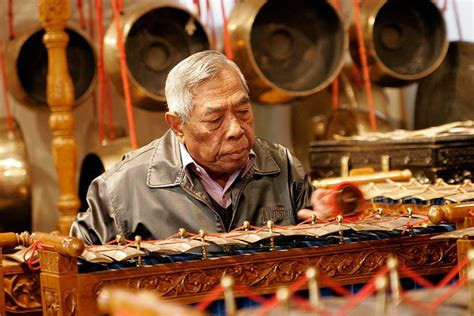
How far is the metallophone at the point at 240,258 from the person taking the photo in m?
2.41

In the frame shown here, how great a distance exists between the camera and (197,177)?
304cm

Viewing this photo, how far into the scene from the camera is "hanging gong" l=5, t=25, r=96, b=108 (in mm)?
5055

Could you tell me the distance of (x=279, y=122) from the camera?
577 centimetres

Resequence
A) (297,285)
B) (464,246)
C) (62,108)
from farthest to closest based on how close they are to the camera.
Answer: (62,108), (464,246), (297,285)

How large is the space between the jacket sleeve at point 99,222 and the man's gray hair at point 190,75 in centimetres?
31

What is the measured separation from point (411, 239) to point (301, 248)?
30 cm

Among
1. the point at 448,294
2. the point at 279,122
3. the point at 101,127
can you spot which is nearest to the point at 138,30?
the point at 101,127

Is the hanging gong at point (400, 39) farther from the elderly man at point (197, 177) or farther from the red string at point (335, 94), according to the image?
the elderly man at point (197, 177)

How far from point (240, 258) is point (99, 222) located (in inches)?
23.9

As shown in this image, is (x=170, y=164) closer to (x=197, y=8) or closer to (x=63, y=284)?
(x=63, y=284)

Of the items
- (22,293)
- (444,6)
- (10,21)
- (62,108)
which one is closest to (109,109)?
(10,21)

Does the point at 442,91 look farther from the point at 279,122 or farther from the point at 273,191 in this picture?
the point at 273,191

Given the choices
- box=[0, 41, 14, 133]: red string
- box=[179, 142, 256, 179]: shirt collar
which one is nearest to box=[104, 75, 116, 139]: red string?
box=[0, 41, 14, 133]: red string

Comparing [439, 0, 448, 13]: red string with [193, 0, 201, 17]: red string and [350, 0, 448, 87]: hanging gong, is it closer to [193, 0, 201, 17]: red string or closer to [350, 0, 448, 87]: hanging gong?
[350, 0, 448, 87]: hanging gong
